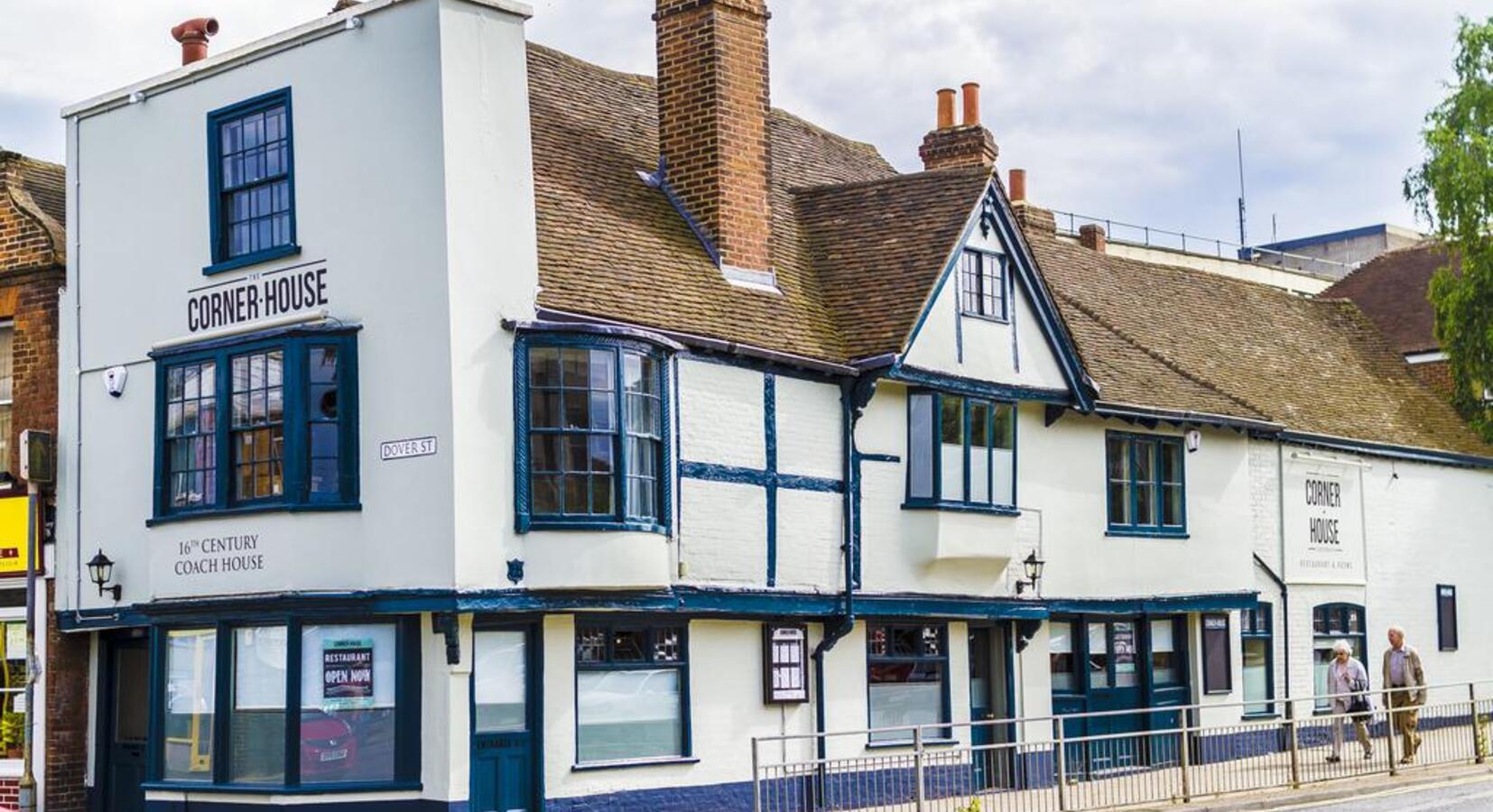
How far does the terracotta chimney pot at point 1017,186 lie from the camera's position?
1384 inches

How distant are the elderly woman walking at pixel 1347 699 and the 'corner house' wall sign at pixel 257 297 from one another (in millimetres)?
13487

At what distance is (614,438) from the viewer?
64.1ft

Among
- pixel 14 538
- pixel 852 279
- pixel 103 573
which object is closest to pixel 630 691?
pixel 103 573

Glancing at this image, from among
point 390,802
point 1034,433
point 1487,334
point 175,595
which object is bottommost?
point 390,802

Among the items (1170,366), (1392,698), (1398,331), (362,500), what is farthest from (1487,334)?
(362,500)

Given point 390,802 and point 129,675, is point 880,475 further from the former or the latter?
point 129,675

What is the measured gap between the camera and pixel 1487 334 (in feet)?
119

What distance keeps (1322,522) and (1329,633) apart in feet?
5.93

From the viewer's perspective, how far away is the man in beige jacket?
24.9 m

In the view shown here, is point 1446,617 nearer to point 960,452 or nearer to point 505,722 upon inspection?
point 960,452

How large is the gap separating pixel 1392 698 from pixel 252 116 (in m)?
16.4

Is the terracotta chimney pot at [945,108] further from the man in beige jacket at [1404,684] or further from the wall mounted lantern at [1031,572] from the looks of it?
the man in beige jacket at [1404,684]

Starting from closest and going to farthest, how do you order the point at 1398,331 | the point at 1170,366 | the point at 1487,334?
the point at 1170,366
the point at 1487,334
the point at 1398,331

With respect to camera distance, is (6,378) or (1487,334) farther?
(1487,334)
